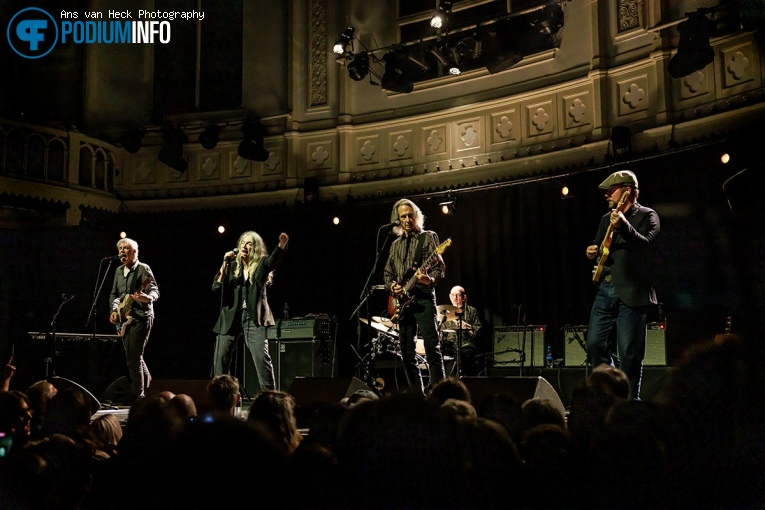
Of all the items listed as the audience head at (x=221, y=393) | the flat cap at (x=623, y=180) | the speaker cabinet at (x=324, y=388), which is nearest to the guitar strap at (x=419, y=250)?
the speaker cabinet at (x=324, y=388)

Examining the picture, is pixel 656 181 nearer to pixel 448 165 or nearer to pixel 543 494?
pixel 448 165

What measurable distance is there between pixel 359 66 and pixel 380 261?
339 cm

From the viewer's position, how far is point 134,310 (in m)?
8.12

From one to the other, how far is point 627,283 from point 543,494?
3938 millimetres

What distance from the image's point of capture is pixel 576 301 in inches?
436

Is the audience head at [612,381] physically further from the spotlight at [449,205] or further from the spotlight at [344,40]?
the spotlight at [344,40]

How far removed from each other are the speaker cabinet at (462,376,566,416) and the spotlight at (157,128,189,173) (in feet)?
32.9

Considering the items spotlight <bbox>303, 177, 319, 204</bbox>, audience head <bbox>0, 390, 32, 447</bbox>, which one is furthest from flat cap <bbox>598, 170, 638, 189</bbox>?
spotlight <bbox>303, 177, 319, 204</bbox>

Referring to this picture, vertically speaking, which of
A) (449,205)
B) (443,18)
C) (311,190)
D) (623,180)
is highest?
(443,18)

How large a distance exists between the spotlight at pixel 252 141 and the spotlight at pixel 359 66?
212 centimetres

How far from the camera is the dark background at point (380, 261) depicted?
30.8ft

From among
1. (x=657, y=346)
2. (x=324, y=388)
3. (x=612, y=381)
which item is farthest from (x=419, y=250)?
(x=657, y=346)

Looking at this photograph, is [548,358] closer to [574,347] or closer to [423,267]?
[574,347]

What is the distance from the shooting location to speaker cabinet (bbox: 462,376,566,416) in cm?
504
